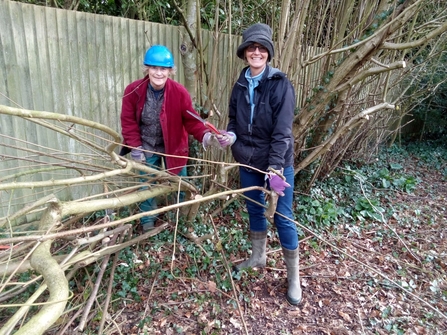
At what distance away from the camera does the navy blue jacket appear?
207 cm

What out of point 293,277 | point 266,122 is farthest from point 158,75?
point 293,277

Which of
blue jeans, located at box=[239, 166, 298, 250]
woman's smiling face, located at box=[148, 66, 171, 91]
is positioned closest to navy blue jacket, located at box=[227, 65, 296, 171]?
blue jeans, located at box=[239, 166, 298, 250]

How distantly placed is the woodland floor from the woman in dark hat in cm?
22

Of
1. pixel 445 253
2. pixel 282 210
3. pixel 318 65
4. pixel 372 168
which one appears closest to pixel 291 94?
pixel 282 210

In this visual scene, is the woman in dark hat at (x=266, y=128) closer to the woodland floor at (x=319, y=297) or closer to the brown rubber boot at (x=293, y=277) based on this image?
the brown rubber boot at (x=293, y=277)

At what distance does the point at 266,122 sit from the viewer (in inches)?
84.7

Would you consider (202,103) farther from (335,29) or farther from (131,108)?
(335,29)

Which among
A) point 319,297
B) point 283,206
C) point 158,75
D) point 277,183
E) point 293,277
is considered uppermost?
point 158,75

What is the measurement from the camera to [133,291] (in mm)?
2408

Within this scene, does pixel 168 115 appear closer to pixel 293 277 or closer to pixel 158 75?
pixel 158 75

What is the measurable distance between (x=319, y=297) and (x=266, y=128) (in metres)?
1.44

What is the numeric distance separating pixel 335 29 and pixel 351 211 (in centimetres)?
208

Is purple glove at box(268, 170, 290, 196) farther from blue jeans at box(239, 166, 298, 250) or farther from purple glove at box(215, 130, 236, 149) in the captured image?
purple glove at box(215, 130, 236, 149)

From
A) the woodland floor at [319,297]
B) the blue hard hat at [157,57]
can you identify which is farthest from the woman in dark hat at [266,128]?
the blue hard hat at [157,57]
